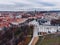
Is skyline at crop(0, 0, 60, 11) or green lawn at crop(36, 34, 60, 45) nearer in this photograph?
green lawn at crop(36, 34, 60, 45)

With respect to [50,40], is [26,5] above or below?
above

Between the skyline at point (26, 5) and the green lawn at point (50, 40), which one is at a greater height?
the skyline at point (26, 5)

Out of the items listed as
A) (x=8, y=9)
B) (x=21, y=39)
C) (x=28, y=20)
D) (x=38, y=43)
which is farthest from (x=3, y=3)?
(x=38, y=43)

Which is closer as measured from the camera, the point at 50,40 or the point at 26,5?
the point at 50,40

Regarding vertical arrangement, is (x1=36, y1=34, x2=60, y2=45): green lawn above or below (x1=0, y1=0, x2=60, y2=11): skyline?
below

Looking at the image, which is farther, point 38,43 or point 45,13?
point 45,13

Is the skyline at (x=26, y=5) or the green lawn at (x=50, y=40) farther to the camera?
the skyline at (x=26, y=5)

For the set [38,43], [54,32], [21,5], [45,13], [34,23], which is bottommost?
[38,43]

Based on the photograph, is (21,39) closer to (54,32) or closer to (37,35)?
(37,35)

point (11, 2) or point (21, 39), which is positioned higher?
point (11, 2)
